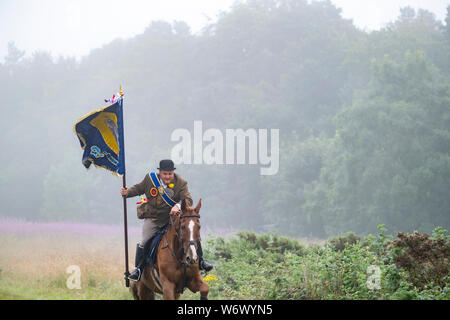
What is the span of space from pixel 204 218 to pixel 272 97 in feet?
50.2

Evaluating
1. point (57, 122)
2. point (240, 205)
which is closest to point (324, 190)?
point (240, 205)

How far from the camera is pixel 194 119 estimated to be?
58.6 meters

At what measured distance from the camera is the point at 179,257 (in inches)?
325

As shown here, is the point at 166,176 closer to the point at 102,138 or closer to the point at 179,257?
the point at 179,257

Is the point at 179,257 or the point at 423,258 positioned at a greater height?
the point at 179,257

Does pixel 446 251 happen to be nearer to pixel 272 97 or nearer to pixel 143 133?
pixel 272 97

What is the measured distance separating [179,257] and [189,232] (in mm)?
659

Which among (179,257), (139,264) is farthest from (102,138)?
(179,257)

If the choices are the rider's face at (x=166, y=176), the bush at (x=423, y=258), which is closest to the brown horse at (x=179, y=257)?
the rider's face at (x=166, y=176)

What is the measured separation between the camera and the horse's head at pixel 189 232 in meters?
7.61

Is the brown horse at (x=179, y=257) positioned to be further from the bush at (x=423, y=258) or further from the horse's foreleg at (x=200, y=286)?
the bush at (x=423, y=258)

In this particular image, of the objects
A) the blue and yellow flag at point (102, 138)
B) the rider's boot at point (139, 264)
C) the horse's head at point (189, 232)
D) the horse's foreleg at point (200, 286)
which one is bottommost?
the horse's foreleg at point (200, 286)

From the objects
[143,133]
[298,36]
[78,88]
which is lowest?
[143,133]

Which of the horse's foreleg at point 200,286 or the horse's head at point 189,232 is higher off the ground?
the horse's head at point 189,232
